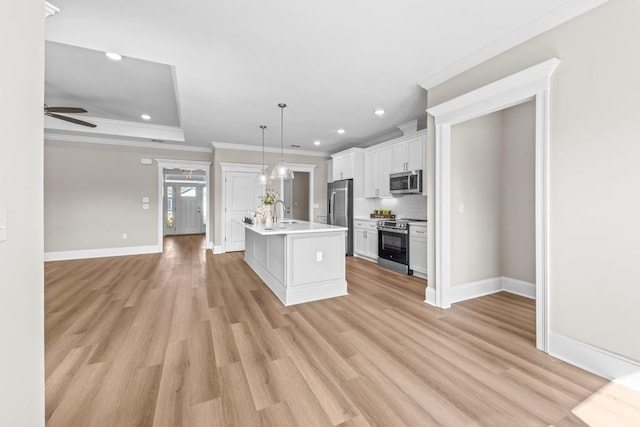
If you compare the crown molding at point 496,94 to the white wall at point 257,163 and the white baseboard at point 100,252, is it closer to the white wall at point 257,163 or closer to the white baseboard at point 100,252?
the white wall at point 257,163

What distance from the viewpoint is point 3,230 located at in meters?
0.93

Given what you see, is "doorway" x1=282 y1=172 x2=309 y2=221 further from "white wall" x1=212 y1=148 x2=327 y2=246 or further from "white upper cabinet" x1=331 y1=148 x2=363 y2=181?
→ "white upper cabinet" x1=331 y1=148 x2=363 y2=181

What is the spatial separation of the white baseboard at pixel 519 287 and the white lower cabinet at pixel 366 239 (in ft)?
7.26

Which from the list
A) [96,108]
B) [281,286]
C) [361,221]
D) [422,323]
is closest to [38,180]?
[281,286]

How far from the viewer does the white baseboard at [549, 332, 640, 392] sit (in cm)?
174

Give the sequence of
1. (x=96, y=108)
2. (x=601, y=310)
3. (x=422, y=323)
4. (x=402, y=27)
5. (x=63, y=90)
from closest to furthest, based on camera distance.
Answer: (x=601, y=310) < (x=402, y=27) < (x=422, y=323) < (x=63, y=90) < (x=96, y=108)

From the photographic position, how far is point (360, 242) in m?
5.88

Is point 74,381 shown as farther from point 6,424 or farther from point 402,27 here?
point 402,27

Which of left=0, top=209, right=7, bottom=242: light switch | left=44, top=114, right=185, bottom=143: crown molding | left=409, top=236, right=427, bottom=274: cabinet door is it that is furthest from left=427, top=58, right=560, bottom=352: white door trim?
left=44, top=114, right=185, bottom=143: crown molding

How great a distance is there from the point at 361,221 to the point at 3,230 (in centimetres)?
530

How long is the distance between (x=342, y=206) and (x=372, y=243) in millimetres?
1237

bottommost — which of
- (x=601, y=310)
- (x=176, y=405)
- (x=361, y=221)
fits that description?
(x=176, y=405)

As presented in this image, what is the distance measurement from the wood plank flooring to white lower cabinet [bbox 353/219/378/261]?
196 centimetres

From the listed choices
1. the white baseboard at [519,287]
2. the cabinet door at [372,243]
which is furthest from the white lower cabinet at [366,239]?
the white baseboard at [519,287]
